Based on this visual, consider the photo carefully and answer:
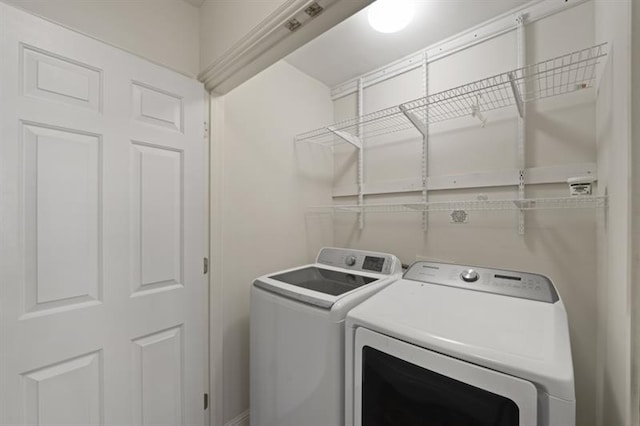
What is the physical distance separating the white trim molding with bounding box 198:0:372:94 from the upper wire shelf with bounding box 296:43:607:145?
69cm

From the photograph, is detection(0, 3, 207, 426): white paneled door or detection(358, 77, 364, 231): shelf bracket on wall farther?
detection(358, 77, 364, 231): shelf bracket on wall

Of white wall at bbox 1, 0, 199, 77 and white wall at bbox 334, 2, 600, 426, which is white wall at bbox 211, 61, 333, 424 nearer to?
white wall at bbox 1, 0, 199, 77

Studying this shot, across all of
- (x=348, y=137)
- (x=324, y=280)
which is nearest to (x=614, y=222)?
(x=324, y=280)

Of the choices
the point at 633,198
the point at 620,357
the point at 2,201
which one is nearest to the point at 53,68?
the point at 2,201

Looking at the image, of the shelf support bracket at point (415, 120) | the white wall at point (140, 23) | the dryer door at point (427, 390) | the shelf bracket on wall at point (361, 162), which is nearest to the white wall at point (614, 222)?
the dryer door at point (427, 390)

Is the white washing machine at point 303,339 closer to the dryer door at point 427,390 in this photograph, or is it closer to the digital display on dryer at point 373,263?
the digital display on dryer at point 373,263

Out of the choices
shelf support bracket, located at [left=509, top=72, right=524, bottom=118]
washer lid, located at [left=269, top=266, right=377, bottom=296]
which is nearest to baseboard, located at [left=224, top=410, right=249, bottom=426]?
washer lid, located at [left=269, top=266, right=377, bottom=296]

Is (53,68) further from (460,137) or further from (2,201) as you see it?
(460,137)

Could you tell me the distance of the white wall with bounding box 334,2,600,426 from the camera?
1309 millimetres

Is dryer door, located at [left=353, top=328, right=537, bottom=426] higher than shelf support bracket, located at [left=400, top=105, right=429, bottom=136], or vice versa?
shelf support bracket, located at [left=400, top=105, right=429, bottom=136]

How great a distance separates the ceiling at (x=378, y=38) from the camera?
1.49m

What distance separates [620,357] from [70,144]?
2055 mm

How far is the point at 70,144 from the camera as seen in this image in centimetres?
101

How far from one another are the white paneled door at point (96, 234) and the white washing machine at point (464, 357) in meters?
0.91
